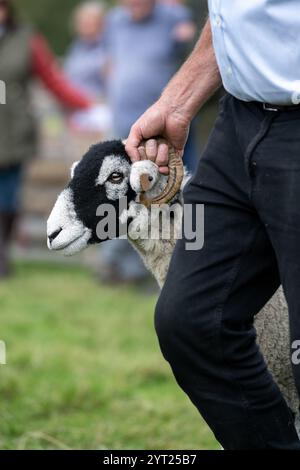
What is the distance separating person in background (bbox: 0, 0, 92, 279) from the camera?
9031mm

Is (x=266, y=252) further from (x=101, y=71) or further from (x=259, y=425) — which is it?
(x=101, y=71)

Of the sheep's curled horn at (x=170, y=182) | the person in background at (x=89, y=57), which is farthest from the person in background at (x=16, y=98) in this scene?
the sheep's curled horn at (x=170, y=182)

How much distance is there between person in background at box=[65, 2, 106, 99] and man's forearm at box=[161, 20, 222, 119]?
23.4 feet

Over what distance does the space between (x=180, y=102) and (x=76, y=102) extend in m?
6.07

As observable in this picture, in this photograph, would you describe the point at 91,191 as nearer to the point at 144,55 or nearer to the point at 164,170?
the point at 164,170

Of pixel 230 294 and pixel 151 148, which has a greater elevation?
pixel 151 148

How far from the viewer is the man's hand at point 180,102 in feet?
10.9

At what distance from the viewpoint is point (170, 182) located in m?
3.50

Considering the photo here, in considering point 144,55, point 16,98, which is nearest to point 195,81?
point 144,55

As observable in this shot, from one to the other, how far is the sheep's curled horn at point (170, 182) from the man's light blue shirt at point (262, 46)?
50cm

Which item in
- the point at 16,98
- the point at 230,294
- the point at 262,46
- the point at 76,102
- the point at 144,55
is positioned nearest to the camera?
the point at 262,46

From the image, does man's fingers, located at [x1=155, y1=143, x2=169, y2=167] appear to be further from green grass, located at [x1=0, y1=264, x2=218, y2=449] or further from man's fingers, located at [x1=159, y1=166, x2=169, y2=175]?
green grass, located at [x1=0, y1=264, x2=218, y2=449]

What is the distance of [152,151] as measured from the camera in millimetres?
3406

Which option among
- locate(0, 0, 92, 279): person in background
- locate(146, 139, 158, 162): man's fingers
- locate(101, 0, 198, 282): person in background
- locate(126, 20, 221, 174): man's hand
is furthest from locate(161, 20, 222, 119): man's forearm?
locate(0, 0, 92, 279): person in background
